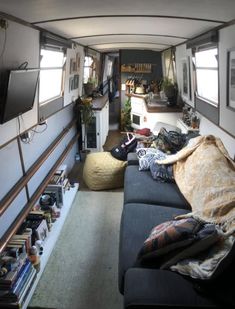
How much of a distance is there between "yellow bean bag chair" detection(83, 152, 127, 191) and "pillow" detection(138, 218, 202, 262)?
2.20m

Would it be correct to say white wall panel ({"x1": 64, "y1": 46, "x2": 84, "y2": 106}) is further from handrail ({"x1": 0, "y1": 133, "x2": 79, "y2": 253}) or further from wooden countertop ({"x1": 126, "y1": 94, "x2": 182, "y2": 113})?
wooden countertop ({"x1": 126, "y1": 94, "x2": 182, "y2": 113})

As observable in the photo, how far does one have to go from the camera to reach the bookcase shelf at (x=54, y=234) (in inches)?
90.4

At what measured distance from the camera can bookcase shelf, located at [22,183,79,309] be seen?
2297 mm

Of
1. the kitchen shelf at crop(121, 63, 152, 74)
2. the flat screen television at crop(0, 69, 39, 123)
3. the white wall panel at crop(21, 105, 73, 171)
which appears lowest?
the white wall panel at crop(21, 105, 73, 171)

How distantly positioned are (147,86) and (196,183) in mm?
4472

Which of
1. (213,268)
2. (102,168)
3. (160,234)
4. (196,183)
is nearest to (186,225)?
(160,234)

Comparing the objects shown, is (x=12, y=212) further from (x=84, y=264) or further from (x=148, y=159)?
(x=148, y=159)

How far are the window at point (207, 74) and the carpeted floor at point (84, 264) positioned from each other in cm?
170

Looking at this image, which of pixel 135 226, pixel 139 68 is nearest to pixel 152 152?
pixel 135 226

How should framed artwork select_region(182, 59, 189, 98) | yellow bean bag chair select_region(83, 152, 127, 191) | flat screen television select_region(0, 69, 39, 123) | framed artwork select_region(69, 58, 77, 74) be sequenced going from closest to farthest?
flat screen television select_region(0, 69, 39, 123)
yellow bean bag chair select_region(83, 152, 127, 191)
framed artwork select_region(69, 58, 77, 74)
framed artwork select_region(182, 59, 189, 98)

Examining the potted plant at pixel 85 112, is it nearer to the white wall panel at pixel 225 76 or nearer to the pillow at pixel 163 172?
the pillow at pixel 163 172

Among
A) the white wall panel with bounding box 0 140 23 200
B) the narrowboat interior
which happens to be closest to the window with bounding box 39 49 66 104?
the narrowboat interior

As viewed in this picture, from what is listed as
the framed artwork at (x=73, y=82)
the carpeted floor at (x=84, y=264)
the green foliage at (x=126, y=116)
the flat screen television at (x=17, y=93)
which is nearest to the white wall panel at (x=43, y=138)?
the framed artwork at (x=73, y=82)

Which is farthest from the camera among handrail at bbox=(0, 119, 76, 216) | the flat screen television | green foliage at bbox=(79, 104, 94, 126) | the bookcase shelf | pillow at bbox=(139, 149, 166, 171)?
green foliage at bbox=(79, 104, 94, 126)
